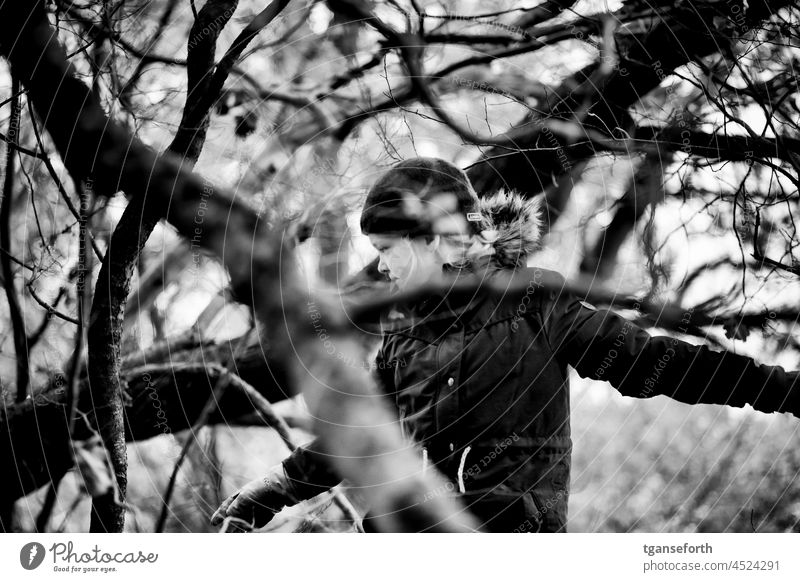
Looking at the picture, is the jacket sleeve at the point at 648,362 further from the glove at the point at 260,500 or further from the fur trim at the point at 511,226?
the glove at the point at 260,500

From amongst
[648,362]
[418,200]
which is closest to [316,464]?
[418,200]

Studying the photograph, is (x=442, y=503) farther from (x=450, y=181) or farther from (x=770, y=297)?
(x=770, y=297)

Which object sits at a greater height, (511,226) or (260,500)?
(511,226)

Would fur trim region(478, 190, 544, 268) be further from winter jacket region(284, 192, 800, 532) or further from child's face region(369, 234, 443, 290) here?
child's face region(369, 234, 443, 290)

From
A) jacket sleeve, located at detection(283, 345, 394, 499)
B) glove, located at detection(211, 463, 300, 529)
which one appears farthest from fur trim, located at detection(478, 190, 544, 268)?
glove, located at detection(211, 463, 300, 529)

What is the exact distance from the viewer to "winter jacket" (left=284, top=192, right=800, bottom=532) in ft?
4.09

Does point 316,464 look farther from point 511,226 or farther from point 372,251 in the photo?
point 511,226

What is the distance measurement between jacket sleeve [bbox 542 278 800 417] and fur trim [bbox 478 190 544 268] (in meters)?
0.11

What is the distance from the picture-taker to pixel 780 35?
1.60 m

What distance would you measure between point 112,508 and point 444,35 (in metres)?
1.13

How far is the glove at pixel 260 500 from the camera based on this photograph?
1.41m

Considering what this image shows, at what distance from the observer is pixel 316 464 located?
142 centimetres

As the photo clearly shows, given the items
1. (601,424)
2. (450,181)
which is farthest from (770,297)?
(450,181)

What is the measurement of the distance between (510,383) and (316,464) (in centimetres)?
40
